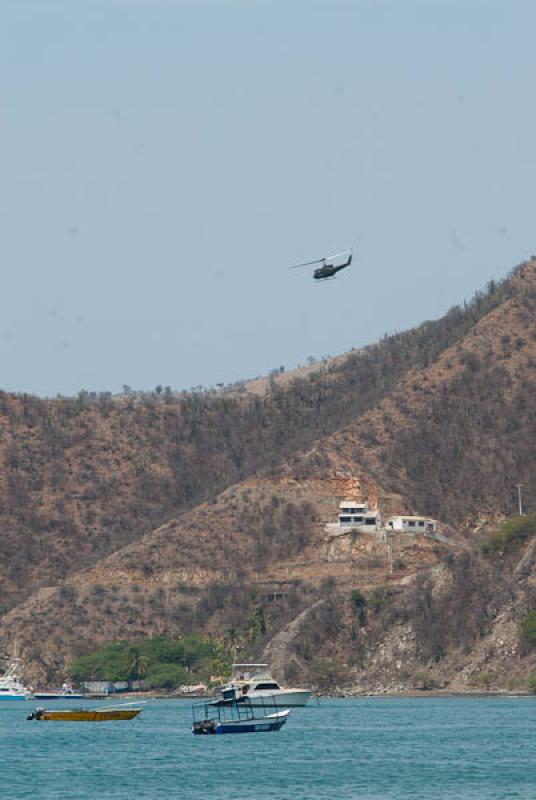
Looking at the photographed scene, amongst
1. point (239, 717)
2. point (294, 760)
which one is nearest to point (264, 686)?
point (239, 717)

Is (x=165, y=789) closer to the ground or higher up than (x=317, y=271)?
closer to the ground

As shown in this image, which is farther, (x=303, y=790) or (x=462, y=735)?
(x=462, y=735)

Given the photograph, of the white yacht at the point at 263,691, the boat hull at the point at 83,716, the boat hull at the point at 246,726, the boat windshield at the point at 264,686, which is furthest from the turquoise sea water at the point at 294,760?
the boat hull at the point at 83,716

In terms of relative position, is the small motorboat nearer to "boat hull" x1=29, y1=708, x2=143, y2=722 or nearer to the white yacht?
the white yacht

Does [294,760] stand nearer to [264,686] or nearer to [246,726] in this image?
Result: [246,726]

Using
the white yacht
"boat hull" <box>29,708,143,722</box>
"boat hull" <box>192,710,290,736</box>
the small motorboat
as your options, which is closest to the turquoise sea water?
"boat hull" <box>192,710,290,736</box>

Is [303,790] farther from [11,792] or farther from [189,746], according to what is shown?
[189,746]

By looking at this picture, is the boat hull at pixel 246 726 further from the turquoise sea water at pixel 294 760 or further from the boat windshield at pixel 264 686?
the boat windshield at pixel 264 686

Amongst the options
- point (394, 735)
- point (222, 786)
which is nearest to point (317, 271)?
point (394, 735)
